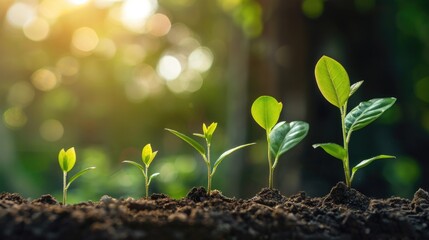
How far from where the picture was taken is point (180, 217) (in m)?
0.94

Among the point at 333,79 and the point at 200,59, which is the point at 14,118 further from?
the point at 333,79

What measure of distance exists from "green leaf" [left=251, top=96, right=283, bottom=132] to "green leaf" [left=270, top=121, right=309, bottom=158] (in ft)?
0.15

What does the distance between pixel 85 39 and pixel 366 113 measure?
Answer: 12047 mm

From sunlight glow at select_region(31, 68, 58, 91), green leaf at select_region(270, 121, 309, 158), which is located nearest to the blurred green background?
sunlight glow at select_region(31, 68, 58, 91)

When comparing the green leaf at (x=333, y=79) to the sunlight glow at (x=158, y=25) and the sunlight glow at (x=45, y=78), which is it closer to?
the sunlight glow at (x=45, y=78)

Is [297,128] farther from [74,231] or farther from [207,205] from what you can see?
[74,231]

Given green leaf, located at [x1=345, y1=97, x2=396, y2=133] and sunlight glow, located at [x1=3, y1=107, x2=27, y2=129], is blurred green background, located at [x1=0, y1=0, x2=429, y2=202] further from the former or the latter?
green leaf, located at [x1=345, y1=97, x2=396, y2=133]

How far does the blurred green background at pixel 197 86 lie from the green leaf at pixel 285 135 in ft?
14.1

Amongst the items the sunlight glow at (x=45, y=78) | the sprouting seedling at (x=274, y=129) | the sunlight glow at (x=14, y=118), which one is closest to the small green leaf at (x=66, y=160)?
the sprouting seedling at (x=274, y=129)

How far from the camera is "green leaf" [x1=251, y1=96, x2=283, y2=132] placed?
1329mm

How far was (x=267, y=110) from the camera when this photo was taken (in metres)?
1.35

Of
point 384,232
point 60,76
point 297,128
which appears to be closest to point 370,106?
point 297,128

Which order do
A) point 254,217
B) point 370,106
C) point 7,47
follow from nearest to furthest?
point 254,217, point 370,106, point 7,47

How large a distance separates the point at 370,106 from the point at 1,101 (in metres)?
12.3
